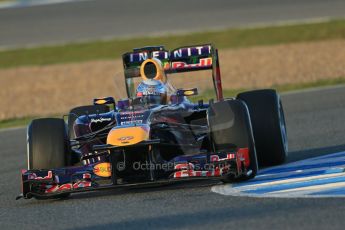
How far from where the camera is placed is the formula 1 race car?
9094mm

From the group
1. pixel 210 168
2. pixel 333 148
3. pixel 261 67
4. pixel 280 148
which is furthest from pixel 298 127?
pixel 261 67

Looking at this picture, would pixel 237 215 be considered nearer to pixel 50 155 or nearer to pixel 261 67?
pixel 50 155

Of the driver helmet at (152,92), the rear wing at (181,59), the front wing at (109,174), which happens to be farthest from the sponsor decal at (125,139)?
the rear wing at (181,59)

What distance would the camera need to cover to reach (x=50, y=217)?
830 centimetres

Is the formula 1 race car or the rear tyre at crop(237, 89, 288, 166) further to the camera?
the rear tyre at crop(237, 89, 288, 166)

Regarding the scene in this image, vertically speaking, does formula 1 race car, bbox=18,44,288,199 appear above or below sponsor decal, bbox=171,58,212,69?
below

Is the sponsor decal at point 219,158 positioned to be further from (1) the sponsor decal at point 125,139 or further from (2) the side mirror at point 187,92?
(2) the side mirror at point 187,92

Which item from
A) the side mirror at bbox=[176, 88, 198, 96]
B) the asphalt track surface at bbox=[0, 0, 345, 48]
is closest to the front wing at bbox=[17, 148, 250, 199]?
the side mirror at bbox=[176, 88, 198, 96]

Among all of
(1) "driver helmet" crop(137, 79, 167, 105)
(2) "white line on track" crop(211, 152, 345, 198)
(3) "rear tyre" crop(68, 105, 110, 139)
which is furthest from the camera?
(3) "rear tyre" crop(68, 105, 110, 139)

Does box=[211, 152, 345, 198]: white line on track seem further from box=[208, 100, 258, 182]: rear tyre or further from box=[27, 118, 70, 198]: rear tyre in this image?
box=[27, 118, 70, 198]: rear tyre

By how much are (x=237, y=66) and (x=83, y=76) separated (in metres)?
4.17

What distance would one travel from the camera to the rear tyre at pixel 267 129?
1044cm

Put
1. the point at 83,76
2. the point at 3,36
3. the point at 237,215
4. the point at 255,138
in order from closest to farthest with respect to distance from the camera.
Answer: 1. the point at 237,215
2. the point at 255,138
3. the point at 83,76
4. the point at 3,36

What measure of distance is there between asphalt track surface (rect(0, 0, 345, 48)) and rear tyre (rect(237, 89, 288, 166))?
20462mm
